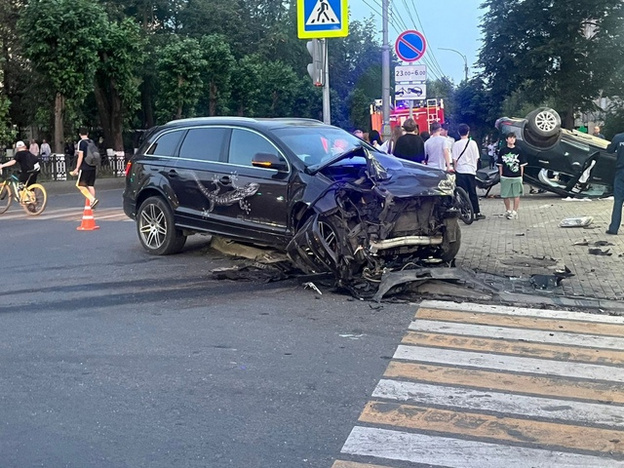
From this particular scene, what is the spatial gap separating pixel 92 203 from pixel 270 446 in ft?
35.6

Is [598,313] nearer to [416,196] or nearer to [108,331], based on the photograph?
[416,196]

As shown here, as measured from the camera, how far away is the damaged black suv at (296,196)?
307 inches

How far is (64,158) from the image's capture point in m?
29.7

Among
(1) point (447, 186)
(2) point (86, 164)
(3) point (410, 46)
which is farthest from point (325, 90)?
(2) point (86, 164)

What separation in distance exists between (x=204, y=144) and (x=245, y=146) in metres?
0.82

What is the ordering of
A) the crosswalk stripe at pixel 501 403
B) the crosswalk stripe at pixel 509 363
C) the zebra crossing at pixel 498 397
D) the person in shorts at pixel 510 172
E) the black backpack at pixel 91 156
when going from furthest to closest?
the black backpack at pixel 91 156 < the person in shorts at pixel 510 172 < the crosswalk stripe at pixel 509 363 < the crosswalk stripe at pixel 501 403 < the zebra crossing at pixel 498 397

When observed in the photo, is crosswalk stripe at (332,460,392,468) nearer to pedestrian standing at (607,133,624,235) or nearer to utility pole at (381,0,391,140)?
pedestrian standing at (607,133,624,235)

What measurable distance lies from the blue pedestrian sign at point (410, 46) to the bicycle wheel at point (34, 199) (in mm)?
8795

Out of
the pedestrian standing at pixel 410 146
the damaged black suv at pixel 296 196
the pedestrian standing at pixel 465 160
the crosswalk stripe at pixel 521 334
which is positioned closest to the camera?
the crosswalk stripe at pixel 521 334

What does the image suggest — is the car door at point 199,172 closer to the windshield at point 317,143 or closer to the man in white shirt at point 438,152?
the windshield at point 317,143

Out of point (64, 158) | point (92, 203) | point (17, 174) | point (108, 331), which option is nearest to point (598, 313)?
point (108, 331)

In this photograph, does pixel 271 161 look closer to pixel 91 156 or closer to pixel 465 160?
pixel 465 160

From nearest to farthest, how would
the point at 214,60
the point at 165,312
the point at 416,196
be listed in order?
the point at 165,312, the point at 416,196, the point at 214,60

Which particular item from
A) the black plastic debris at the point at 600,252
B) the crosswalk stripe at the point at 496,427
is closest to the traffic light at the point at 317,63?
the black plastic debris at the point at 600,252
